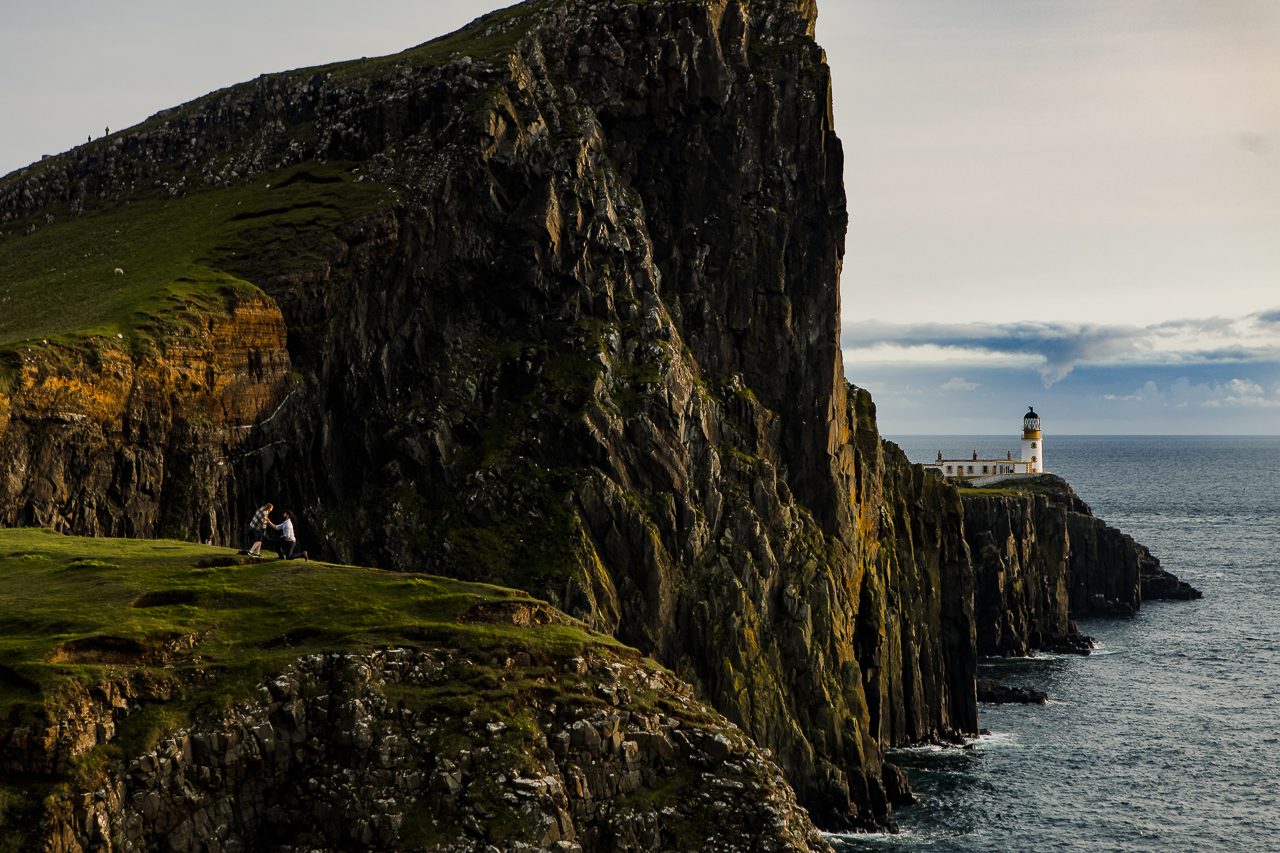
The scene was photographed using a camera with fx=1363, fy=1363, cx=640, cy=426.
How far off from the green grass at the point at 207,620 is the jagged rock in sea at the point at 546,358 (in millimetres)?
26266

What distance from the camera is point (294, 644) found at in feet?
185

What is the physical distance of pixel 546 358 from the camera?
11331cm

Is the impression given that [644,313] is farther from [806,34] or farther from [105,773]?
[105,773]

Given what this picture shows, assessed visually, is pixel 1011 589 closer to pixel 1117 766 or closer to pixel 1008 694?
pixel 1008 694

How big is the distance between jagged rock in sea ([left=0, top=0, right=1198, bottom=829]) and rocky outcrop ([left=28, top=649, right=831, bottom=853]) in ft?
129

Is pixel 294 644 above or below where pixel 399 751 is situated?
above

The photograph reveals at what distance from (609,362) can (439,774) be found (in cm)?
6366

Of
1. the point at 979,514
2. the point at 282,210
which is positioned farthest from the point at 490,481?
the point at 979,514

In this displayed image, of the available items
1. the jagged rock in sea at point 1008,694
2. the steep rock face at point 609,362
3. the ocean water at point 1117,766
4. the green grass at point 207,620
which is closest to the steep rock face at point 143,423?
the steep rock face at point 609,362

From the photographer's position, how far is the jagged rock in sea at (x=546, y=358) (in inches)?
3912

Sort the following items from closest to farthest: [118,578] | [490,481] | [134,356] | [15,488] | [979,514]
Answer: [118,578] < [15,488] < [134,356] < [490,481] < [979,514]

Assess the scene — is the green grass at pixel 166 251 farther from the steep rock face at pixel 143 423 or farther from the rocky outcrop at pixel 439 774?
the rocky outcrop at pixel 439 774

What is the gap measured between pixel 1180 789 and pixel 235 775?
8881 cm

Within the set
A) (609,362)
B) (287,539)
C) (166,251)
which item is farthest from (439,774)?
(166,251)
